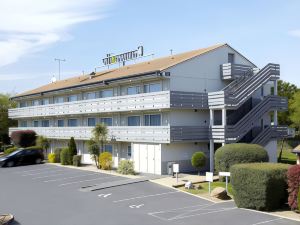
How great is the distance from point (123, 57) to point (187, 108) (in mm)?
17114

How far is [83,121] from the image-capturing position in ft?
161

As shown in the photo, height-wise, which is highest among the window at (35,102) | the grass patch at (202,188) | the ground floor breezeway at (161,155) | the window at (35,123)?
the window at (35,102)

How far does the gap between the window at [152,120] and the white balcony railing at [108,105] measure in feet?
4.76

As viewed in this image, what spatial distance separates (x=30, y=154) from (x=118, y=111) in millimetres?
12678

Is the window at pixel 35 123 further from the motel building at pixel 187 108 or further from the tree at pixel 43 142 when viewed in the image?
the motel building at pixel 187 108

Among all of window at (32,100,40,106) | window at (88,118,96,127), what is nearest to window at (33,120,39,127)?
window at (32,100,40,106)

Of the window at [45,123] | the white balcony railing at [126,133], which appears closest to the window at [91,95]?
the white balcony railing at [126,133]

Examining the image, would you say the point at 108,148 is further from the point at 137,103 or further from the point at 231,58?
the point at 231,58

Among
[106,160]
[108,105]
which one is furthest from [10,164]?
[108,105]

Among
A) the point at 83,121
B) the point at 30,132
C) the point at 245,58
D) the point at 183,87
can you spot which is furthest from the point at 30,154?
the point at 245,58

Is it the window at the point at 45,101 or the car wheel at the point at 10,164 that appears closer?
the car wheel at the point at 10,164

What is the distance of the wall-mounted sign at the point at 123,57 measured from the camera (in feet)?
159

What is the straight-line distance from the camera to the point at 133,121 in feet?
134

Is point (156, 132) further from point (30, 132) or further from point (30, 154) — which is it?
point (30, 132)
